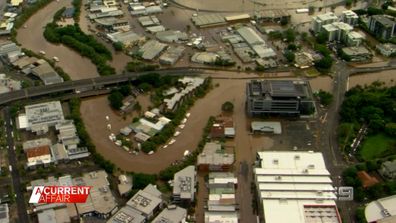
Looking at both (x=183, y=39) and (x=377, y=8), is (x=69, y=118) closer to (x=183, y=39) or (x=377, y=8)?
(x=183, y=39)

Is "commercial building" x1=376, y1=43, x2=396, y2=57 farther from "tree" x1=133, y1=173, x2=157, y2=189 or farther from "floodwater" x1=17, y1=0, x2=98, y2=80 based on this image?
"tree" x1=133, y1=173, x2=157, y2=189

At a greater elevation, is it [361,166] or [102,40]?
[102,40]

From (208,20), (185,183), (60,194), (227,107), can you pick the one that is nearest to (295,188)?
(185,183)

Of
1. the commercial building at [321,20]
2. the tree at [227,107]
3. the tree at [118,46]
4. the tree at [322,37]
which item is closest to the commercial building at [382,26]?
the commercial building at [321,20]

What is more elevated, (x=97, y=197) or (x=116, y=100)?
(x=116, y=100)

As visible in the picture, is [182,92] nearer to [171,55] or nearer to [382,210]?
[171,55]

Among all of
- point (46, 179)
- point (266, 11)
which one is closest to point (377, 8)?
point (266, 11)

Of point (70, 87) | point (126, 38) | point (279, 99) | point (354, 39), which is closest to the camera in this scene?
point (279, 99)

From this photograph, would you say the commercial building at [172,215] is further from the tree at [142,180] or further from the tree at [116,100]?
the tree at [116,100]
